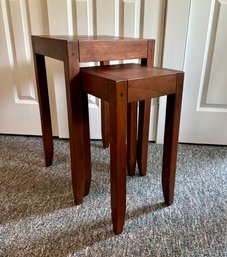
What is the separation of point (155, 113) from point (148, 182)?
17.0 inches

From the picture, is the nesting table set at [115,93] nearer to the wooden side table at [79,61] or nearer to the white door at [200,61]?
the wooden side table at [79,61]

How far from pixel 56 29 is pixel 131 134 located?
→ 2.12 ft

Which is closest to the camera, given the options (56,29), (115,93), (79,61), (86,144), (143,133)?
(115,93)

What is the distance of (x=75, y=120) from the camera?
2.52 ft

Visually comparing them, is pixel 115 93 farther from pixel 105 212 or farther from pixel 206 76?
pixel 206 76

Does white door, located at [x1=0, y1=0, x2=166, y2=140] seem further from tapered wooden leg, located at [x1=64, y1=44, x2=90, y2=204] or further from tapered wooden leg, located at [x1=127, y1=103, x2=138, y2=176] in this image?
tapered wooden leg, located at [x1=64, y1=44, x2=90, y2=204]

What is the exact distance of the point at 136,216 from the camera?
856 millimetres

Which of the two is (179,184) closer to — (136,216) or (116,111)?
(136,216)

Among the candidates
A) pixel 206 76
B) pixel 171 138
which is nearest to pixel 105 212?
pixel 171 138

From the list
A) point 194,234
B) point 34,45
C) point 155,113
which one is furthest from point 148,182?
point 34,45

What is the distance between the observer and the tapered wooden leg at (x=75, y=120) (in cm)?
70

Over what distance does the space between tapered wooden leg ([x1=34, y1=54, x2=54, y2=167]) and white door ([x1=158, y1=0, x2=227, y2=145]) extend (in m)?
0.59

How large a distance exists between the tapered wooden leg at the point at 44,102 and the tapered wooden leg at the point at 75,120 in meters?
0.29

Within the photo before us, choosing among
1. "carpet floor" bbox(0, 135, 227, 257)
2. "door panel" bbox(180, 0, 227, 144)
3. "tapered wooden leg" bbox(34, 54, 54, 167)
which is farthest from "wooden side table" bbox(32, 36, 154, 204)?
"door panel" bbox(180, 0, 227, 144)
